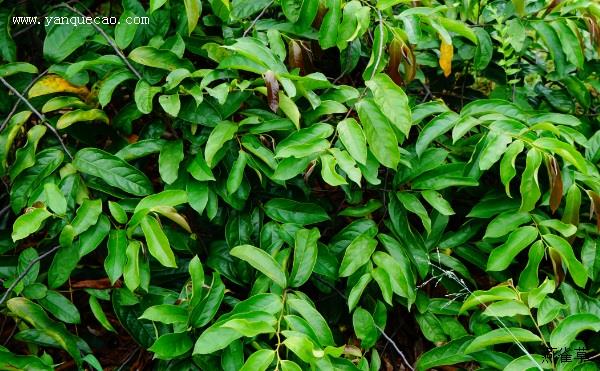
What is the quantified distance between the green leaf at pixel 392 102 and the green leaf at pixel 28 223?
824 mm

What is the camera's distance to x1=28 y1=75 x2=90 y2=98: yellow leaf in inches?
71.6

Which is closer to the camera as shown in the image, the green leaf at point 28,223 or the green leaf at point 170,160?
the green leaf at point 28,223

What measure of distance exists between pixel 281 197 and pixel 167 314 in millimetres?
467

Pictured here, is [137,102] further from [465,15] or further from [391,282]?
[465,15]

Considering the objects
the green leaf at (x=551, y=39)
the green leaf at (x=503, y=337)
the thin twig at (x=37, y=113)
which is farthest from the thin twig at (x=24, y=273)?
the green leaf at (x=551, y=39)

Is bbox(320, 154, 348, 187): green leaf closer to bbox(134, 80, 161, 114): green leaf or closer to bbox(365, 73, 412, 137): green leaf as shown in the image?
bbox(365, 73, 412, 137): green leaf

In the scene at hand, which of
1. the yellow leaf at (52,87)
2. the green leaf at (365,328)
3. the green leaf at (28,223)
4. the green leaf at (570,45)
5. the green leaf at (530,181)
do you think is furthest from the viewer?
the green leaf at (570,45)

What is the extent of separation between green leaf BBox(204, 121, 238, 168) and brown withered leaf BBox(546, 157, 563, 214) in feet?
2.60

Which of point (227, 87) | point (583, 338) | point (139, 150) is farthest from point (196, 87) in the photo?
point (583, 338)

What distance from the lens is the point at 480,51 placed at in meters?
2.05

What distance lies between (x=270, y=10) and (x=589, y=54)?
1102mm

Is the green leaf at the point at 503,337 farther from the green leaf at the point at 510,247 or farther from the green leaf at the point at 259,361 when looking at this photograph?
the green leaf at the point at 259,361

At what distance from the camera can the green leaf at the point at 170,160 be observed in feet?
5.49

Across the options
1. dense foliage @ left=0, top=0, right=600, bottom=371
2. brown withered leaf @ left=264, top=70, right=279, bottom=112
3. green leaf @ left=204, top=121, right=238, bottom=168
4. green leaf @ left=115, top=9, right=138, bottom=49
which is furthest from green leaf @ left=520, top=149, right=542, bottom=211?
green leaf @ left=115, top=9, right=138, bottom=49
